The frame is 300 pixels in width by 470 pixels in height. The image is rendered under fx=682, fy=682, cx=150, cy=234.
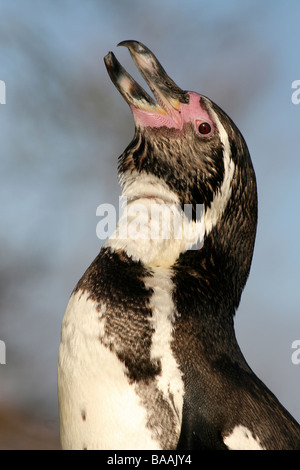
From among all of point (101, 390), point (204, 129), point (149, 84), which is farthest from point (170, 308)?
point (149, 84)

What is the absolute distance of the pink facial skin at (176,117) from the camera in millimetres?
2943

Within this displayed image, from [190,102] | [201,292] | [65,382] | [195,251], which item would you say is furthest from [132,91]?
[65,382]

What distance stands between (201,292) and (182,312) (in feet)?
0.49

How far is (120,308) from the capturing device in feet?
8.18

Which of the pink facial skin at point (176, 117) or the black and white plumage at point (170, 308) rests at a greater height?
the pink facial skin at point (176, 117)

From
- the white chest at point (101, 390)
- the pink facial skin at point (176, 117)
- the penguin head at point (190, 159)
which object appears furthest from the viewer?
the pink facial skin at point (176, 117)

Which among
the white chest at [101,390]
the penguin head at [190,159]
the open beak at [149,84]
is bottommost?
the white chest at [101,390]

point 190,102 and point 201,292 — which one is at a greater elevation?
point 190,102

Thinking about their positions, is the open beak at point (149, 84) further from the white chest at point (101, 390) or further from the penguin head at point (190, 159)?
the white chest at point (101, 390)

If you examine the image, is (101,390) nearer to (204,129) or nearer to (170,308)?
(170,308)

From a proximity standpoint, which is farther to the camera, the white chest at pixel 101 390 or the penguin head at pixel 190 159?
the penguin head at pixel 190 159

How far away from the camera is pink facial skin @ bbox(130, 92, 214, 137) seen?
9.66ft

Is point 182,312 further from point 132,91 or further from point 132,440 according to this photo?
point 132,91

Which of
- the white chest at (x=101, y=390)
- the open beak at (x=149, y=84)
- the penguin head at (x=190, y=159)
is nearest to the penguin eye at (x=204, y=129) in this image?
the penguin head at (x=190, y=159)
